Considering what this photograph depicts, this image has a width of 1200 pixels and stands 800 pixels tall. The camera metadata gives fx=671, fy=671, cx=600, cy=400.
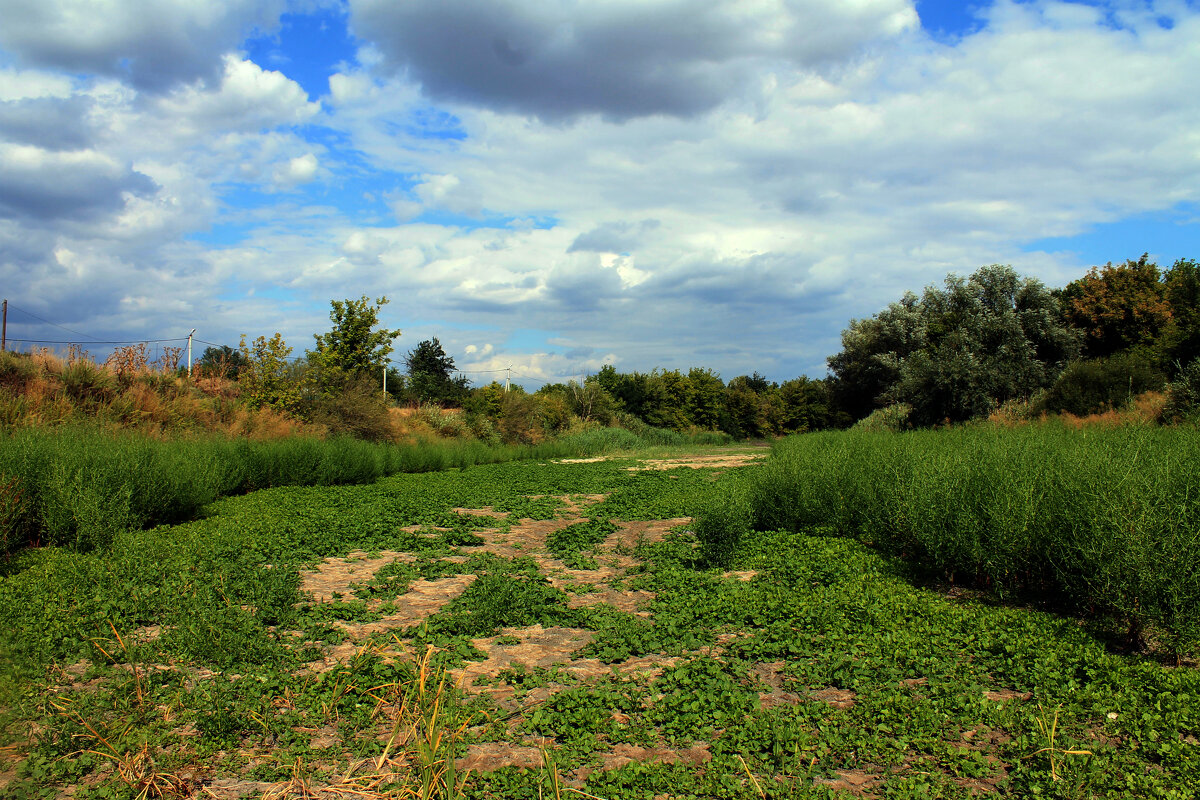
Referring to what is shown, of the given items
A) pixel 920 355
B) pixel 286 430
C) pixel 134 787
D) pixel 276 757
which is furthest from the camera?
pixel 920 355

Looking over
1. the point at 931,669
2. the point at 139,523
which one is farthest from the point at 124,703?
the point at 139,523

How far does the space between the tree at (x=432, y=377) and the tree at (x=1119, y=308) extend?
3318cm

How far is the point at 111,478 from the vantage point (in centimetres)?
974

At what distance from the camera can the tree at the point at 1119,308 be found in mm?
26438

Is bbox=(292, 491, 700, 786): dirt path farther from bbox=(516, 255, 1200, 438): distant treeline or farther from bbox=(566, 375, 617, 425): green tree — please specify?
bbox=(566, 375, 617, 425): green tree

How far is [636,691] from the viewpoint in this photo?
187 inches

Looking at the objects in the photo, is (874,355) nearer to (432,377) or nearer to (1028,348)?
(1028,348)

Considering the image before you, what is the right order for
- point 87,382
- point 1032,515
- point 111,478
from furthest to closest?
point 87,382
point 111,478
point 1032,515

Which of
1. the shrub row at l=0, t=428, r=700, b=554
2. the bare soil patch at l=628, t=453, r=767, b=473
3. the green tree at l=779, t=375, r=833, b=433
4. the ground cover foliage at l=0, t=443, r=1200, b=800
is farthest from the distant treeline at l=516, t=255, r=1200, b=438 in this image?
the shrub row at l=0, t=428, r=700, b=554

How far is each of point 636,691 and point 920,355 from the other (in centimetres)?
2685

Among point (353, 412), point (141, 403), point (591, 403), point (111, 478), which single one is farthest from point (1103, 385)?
point (591, 403)

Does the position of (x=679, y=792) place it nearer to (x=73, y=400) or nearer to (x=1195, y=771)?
(x=1195, y=771)

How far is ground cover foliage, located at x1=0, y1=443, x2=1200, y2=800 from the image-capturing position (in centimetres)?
356

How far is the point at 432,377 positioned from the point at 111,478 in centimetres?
3601
